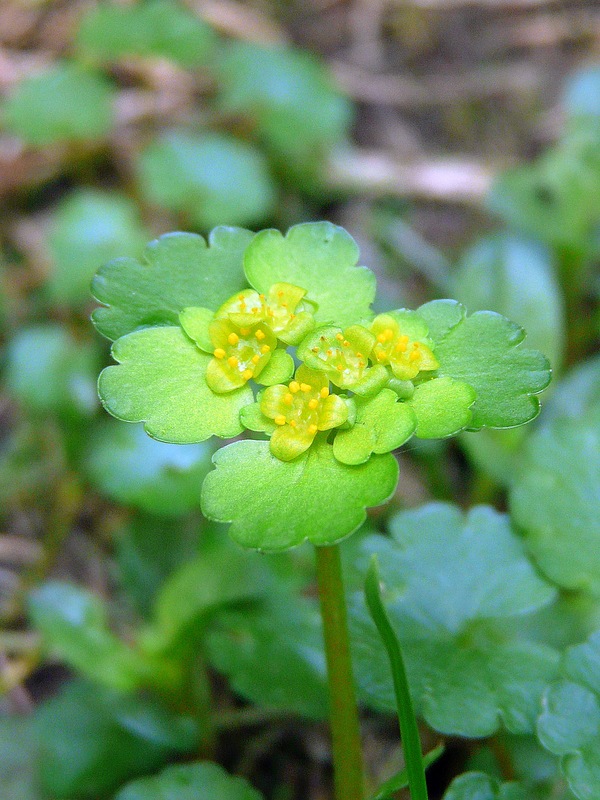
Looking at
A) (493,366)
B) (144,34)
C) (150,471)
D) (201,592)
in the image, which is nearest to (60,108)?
(144,34)

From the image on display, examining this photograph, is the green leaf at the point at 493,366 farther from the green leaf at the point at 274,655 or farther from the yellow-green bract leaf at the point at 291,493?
the green leaf at the point at 274,655

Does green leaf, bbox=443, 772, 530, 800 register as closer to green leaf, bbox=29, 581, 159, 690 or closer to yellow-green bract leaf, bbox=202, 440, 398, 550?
yellow-green bract leaf, bbox=202, 440, 398, 550

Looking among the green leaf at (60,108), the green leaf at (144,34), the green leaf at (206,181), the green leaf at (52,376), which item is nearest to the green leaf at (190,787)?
the green leaf at (52,376)

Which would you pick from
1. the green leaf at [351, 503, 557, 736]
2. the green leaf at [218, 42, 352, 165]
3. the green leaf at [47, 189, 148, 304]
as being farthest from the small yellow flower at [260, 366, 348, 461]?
the green leaf at [218, 42, 352, 165]

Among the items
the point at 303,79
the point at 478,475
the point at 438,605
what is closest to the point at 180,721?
→ the point at 438,605

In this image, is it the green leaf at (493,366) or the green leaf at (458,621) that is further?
the green leaf at (458,621)

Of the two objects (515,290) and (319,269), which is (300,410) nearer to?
(319,269)
